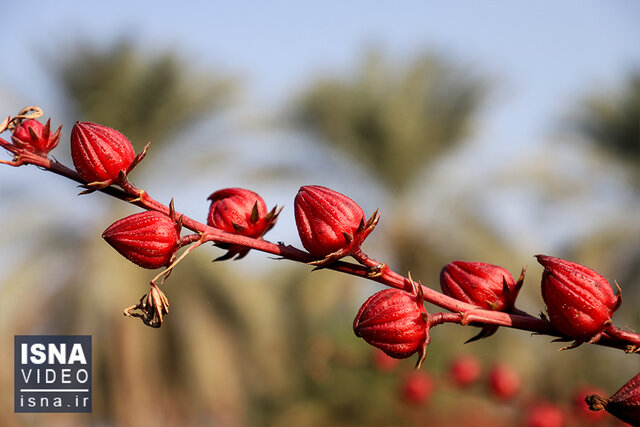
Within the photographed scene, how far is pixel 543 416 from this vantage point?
2.37m

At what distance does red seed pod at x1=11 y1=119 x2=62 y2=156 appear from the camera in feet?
2.12

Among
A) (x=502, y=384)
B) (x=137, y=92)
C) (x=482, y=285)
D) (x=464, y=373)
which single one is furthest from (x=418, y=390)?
(x=137, y=92)

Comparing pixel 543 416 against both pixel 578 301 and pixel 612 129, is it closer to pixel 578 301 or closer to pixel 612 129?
pixel 578 301

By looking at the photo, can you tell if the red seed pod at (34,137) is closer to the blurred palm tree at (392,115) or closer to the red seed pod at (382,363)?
the red seed pod at (382,363)

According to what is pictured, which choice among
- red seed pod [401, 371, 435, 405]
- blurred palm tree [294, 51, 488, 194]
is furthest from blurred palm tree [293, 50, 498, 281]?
red seed pod [401, 371, 435, 405]

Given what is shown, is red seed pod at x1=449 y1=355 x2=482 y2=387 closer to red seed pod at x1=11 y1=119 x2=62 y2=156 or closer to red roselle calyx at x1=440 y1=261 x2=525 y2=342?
red roselle calyx at x1=440 y1=261 x2=525 y2=342

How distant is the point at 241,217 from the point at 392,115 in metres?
10.6

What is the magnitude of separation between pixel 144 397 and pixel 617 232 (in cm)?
748

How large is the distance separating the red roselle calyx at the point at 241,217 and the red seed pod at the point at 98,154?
4.0 inches

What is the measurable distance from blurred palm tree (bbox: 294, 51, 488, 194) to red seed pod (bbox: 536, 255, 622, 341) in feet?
34.5

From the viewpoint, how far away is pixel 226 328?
10695 millimetres

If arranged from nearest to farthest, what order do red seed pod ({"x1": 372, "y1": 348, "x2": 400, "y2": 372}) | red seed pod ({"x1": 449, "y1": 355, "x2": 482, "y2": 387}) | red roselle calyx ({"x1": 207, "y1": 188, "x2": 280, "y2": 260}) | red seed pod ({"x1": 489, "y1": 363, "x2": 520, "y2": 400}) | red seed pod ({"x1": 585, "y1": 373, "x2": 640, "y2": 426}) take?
red seed pod ({"x1": 585, "y1": 373, "x2": 640, "y2": 426}), red roselle calyx ({"x1": 207, "y1": 188, "x2": 280, "y2": 260}), red seed pod ({"x1": 489, "y1": 363, "x2": 520, "y2": 400}), red seed pod ({"x1": 449, "y1": 355, "x2": 482, "y2": 387}), red seed pod ({"x1": 372, "y1": 348, "x2": 400, "y2": 372})

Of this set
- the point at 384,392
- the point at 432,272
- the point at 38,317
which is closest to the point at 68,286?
the point at 38,317

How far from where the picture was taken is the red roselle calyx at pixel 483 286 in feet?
2.19
